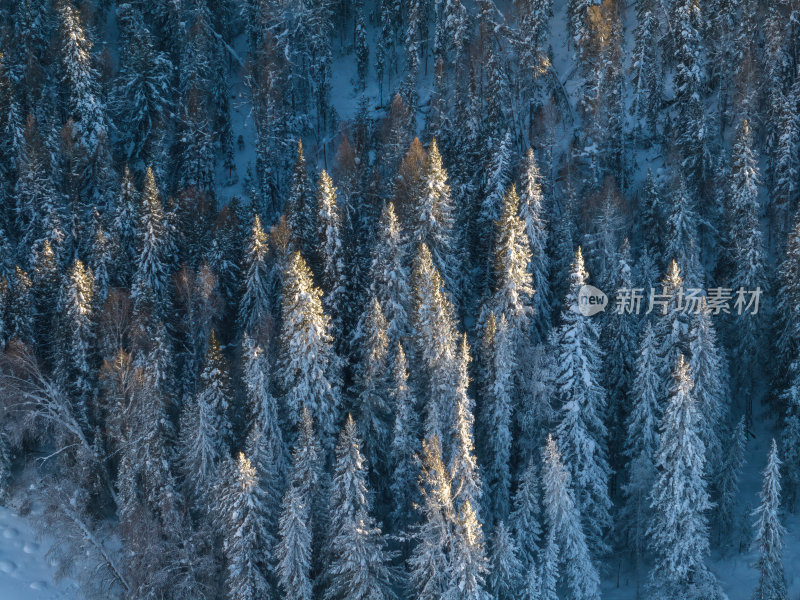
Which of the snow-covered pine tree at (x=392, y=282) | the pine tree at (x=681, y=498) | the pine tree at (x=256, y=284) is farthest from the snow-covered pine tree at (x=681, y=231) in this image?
the pine tree at (x=256, y=284)

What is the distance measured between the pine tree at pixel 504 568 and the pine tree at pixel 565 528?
1.48 meters

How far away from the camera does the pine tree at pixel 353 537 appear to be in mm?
35688

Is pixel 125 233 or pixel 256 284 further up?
pixel 125 233

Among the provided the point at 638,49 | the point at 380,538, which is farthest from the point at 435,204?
the point at 638,49

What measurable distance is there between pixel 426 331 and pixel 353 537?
10220 mm

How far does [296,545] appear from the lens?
119 ft

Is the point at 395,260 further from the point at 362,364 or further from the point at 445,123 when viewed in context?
the point at 445,123

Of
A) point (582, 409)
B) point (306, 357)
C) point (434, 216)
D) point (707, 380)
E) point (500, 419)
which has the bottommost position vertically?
point (500, 419)

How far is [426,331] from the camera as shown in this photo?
39812 mm

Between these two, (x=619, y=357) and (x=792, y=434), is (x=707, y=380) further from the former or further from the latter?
(x=792, y=434)

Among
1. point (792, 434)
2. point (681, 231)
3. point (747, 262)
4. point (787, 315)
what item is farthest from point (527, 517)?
point (747, 262)

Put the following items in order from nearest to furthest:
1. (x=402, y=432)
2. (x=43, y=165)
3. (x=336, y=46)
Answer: (x=402, y=432), (x=43, y=165), (x=336, y=46)

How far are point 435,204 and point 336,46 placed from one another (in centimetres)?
4117

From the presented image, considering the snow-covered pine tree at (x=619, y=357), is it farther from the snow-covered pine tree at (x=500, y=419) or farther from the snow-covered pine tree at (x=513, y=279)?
the snow-covered pine tree at (x=500, y=419)
